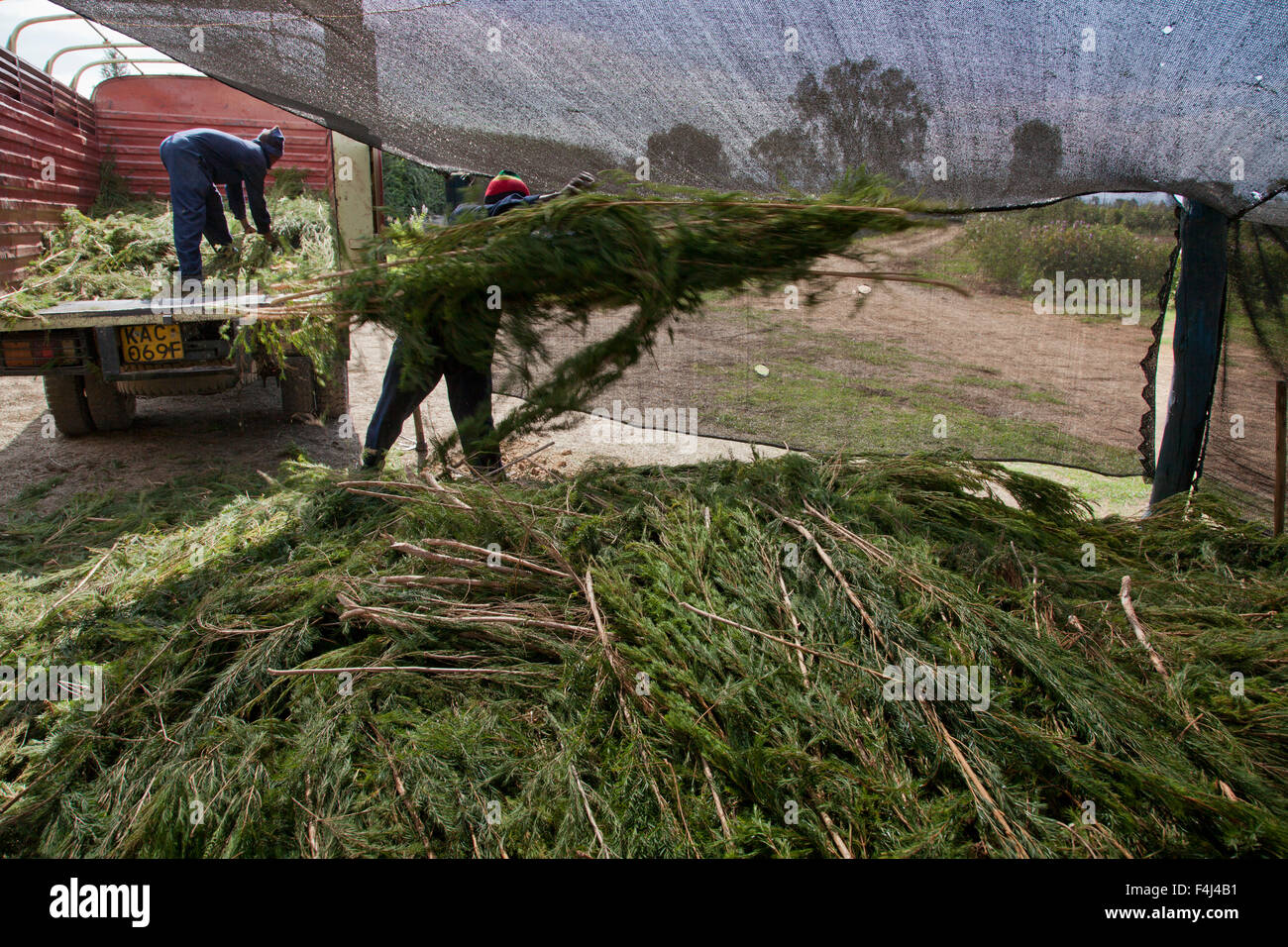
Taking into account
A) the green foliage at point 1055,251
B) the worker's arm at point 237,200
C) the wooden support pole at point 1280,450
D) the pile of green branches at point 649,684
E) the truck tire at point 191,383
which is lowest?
the pile of green branches at point 649,684

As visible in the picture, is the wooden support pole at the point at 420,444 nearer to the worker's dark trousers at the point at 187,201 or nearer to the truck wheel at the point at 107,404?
the worker's dark trousers at the point at 187,201

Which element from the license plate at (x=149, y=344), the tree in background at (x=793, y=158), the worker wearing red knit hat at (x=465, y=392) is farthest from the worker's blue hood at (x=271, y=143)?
the tree in background at (x=793, y=158)

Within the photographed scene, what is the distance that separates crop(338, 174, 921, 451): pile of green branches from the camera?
116 inches

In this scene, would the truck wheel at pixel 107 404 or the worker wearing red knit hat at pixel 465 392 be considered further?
the truck wheel at pixel 107 404

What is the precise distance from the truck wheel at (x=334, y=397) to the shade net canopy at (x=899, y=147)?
2.29 meters

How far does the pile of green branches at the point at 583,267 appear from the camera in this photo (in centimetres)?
295

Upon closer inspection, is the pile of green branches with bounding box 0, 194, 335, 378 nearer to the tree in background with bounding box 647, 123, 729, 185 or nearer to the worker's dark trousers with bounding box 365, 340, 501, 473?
the worker's dark trousers with bounding box 365, 340, 501, 473

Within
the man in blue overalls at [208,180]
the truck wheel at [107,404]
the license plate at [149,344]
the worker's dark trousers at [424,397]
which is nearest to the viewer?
the worker's dark trousers at [424,397]

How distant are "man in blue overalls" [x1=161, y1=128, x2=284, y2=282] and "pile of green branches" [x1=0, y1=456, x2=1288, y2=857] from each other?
9.31 ft

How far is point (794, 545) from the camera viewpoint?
2988 mm

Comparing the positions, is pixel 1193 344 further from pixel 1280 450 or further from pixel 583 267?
pixel 583 267

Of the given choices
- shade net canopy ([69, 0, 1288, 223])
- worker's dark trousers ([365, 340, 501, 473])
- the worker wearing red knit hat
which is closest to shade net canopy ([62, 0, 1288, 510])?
shade net canopy ([69, 0, 1288, 223])
